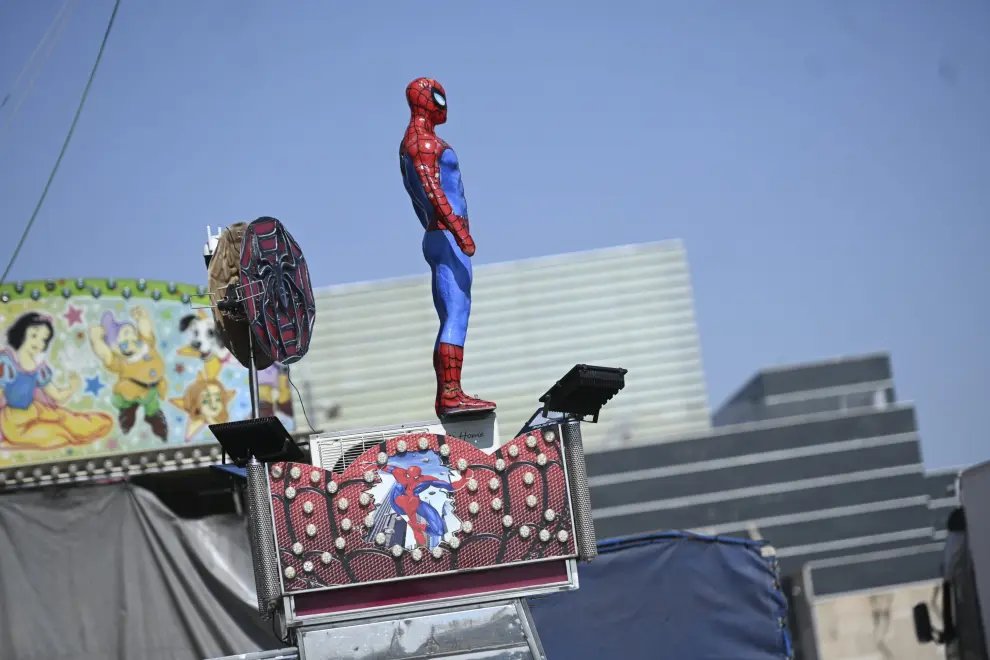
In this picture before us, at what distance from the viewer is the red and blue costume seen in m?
11.7

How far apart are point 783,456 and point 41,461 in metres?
130

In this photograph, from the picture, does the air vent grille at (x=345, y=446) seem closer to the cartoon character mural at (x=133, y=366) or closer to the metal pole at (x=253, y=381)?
the metal pole at (x=253, y=381)

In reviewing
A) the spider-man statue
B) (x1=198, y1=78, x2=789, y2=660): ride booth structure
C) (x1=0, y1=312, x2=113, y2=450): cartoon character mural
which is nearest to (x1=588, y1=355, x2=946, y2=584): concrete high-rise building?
(x1=0, y1=312, x2=113, y2=450): cartoon character mural

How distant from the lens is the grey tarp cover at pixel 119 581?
18.8m

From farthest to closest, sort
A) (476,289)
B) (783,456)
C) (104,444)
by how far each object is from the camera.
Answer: (476,289) < (783,456) < (104,444)

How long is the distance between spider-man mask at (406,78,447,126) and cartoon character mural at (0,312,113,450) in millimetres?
9791

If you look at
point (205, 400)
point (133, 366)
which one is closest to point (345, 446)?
point (205, 400)

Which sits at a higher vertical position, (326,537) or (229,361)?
(229,361)

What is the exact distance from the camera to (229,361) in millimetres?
21688

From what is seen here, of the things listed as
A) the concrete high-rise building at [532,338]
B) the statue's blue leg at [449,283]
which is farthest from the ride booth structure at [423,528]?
the concrete high-rise building at [532,338]

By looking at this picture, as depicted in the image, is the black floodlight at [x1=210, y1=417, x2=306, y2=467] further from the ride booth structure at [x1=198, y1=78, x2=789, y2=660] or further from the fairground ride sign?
the fairground ride sign

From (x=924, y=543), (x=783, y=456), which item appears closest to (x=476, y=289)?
(x=783, y=456)

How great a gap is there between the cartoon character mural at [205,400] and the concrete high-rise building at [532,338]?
153298 mm

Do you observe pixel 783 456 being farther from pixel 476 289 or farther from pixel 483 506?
pixel 483 506
